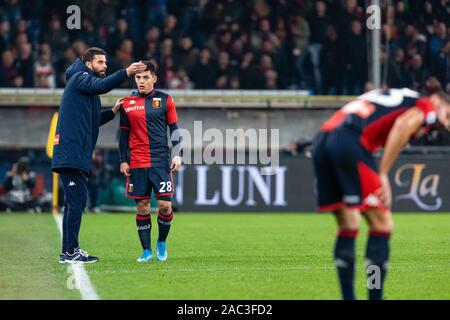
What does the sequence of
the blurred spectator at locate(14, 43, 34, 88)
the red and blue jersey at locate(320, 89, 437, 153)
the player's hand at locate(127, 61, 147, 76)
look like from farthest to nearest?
the blurred spectator at locate(14, 43, 34, 88), the player's hand at locate(127, 61, 147, 76), the red and blue jersey at locate(320, 89, 437, 153)

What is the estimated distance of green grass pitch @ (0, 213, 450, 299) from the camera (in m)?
8.40

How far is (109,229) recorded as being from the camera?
640 inches

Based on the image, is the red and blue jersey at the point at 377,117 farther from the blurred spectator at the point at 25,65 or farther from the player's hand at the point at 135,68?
the blurred spectator at the point at 25,65

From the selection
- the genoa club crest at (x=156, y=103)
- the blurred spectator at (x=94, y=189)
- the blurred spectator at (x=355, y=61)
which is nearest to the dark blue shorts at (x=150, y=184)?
the genoa club crest at (x=156, y=103)

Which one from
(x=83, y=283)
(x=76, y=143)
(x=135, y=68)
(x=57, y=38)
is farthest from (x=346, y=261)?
(x=57, y=38)

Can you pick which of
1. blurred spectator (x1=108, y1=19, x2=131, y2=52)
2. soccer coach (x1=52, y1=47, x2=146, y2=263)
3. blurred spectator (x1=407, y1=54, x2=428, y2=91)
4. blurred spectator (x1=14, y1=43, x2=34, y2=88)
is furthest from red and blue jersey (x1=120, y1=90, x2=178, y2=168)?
blurred spectator (x1=407, y1=54, x2=428, y2=91)

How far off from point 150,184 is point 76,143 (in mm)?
888

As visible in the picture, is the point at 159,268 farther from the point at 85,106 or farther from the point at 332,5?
the point at 332,5

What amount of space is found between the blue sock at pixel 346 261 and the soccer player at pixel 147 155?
3.95 m

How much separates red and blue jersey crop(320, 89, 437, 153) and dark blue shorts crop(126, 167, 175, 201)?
3838 mm

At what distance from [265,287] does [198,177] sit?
13.2m

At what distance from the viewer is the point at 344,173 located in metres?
7.21

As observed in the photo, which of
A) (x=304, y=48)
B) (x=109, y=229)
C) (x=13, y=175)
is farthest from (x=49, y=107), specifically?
(x=109, y=229)

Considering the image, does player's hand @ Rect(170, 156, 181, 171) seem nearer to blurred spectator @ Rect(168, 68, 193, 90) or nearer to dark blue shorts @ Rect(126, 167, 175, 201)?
dark blue shorts @ Rect(126, 167, 175, 201)
